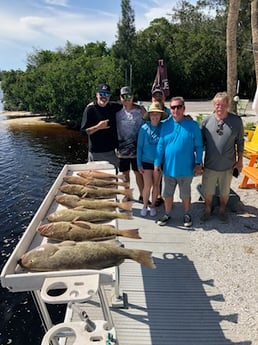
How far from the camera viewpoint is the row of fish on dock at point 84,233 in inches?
83.2

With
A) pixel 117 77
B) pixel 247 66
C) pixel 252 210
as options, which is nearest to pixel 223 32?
pixel 247 66

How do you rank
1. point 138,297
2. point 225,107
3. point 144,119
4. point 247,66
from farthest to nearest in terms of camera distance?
point 247,66, point 144,119, point 225,107, point 138,297

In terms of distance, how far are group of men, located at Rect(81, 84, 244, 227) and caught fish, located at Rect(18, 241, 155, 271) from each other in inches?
93.8

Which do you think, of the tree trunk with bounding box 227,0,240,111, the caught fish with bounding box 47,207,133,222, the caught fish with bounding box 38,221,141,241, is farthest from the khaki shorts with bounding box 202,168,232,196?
the tree trunk with bounding box 227,0,240,111

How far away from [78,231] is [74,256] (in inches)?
13.8

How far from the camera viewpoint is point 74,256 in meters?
2.14

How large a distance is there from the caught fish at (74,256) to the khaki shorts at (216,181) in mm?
2667

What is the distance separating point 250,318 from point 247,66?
37.7m

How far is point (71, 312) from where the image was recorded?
312 cm

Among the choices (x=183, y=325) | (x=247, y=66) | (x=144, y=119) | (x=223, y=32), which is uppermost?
(x=223, y=32)

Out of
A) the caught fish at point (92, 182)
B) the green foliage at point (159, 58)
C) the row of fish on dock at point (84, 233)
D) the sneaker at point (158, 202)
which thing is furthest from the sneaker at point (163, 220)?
the green foliage at point (159, 58)

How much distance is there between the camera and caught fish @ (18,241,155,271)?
2074 millimetres

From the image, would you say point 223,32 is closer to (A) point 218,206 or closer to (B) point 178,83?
(B) point 178,83

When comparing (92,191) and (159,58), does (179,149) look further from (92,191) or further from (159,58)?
(159,58)
